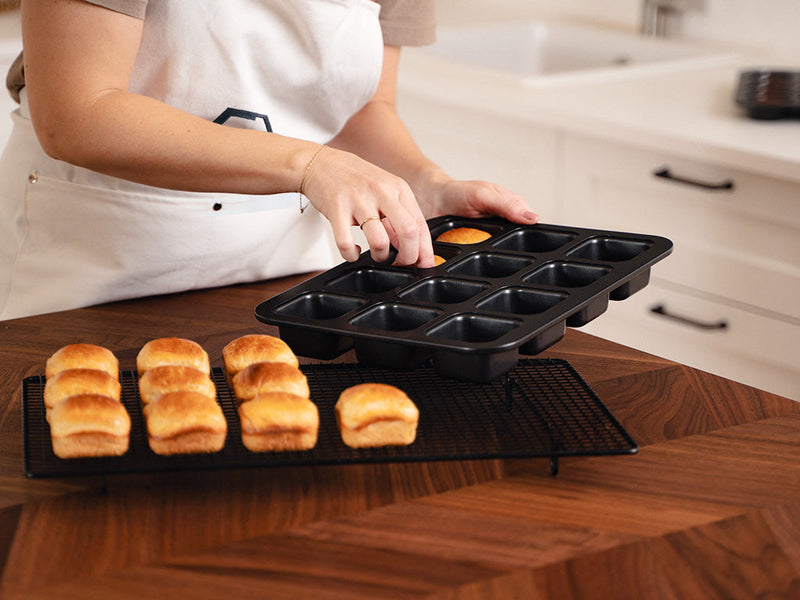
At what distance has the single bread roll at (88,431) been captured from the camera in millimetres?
819

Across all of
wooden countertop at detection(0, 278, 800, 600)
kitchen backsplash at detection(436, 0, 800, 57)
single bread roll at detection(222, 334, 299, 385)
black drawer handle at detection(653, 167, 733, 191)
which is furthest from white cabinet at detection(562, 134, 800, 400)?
single bread roll at detection(222, 334, 299, 385)

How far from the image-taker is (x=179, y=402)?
850 mm

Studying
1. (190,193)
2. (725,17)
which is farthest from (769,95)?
(190,193)

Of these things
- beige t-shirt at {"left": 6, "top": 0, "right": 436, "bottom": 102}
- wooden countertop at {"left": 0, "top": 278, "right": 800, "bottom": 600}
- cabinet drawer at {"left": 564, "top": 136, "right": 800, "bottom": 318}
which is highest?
beige t-shirt at {"left": 6, "top": 0, "right": 436, "bottom": 102}

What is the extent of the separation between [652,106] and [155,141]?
143 centimetres

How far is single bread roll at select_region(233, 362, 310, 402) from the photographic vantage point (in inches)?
35.5

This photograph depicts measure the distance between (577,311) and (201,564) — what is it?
44cm

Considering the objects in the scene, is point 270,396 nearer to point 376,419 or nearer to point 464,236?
point 376,419

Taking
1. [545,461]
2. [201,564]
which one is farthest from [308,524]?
[545,461]

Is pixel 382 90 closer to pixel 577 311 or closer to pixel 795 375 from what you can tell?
pixel 577 311

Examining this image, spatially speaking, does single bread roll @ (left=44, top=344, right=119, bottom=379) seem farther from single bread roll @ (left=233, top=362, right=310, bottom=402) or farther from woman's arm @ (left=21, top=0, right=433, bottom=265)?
woman's arm @ (left=21, top=0, right=433, bottom=265)

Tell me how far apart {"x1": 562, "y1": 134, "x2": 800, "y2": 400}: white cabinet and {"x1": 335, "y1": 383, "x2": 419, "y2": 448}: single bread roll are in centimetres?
132

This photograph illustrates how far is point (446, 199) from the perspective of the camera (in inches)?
52.7

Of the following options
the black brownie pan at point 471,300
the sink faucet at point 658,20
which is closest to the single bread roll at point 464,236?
the black brownie pan at point 471,300
